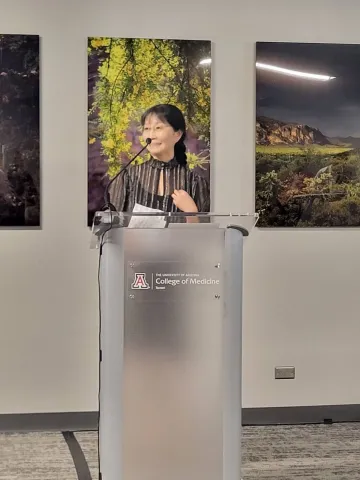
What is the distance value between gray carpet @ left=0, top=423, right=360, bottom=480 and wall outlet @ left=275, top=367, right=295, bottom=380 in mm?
320

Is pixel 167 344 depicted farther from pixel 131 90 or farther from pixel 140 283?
pixel 131 90

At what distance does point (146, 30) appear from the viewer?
399cm

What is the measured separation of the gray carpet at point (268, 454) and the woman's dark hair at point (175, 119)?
1.78 metres

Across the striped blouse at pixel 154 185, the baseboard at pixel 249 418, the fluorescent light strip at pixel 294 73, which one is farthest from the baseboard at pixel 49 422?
the fluorescent light strip at pixel 294 73

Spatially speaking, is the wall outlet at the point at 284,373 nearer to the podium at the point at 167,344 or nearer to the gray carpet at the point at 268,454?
the gray carpet at the point at 268,454

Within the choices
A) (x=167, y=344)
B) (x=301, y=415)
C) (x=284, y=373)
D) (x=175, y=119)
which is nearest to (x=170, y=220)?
Result: (x=167, y=344)

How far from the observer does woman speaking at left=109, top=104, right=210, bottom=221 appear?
399 cm

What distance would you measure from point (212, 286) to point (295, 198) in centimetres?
189

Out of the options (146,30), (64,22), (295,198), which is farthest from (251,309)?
(64,22)

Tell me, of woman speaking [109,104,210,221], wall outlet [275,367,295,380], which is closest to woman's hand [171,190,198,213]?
woman speaking [109,104,210,221]

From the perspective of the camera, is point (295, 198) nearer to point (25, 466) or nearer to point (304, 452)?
point (304, 452)

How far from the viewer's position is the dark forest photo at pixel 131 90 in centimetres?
395

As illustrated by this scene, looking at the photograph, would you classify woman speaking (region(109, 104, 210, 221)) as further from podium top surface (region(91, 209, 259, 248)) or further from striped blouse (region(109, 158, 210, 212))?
podium top surface (region(91, 209, 259, 248))

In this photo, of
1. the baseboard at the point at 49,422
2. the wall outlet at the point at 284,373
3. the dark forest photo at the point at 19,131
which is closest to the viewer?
the dark forest photo at the point at 19,131
